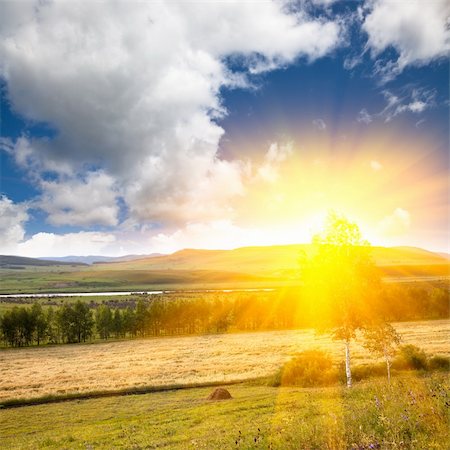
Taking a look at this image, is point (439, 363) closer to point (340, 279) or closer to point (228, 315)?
point (340, 279)

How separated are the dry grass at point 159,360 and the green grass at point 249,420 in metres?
9.58

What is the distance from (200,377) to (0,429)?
27.2m

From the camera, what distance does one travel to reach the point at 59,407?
40.8m

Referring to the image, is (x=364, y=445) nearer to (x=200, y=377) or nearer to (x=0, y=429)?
(x=0, y=429)

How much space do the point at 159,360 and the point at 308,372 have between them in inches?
1498

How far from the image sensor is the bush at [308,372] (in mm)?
42625

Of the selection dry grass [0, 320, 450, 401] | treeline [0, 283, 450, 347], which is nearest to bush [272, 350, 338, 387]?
dry grass [0, 320, 450, 401]

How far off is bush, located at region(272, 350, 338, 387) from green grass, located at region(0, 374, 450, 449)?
3.71 metres

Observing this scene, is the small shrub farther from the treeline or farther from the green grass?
the treeline

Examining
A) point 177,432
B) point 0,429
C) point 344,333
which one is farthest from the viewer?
point 344,333

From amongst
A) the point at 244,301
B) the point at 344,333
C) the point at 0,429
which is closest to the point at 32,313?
the point at 244,301

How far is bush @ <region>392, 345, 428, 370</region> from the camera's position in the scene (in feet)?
150

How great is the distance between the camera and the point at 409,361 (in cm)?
4606

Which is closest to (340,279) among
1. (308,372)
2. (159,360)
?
(308,372)
